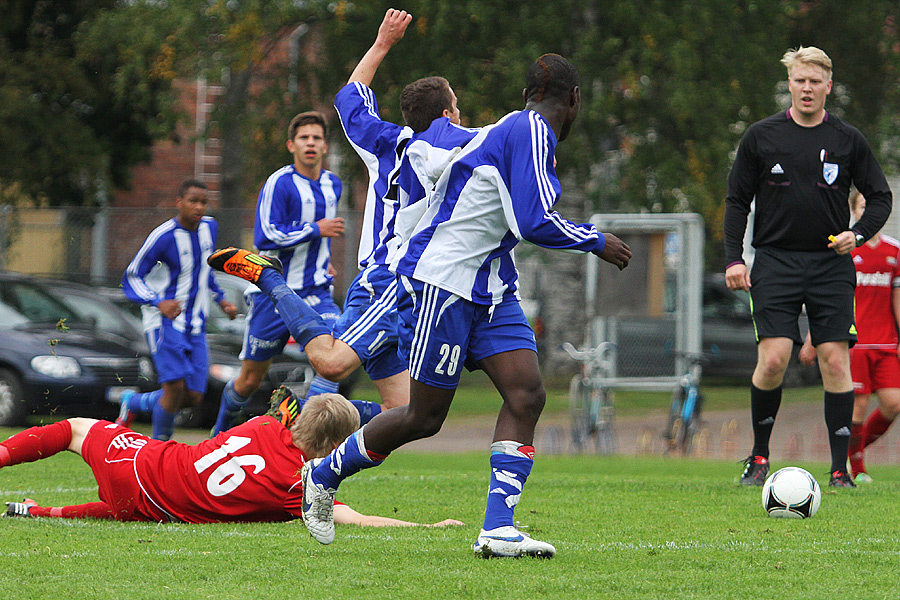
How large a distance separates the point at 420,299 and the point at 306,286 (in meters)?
3.83

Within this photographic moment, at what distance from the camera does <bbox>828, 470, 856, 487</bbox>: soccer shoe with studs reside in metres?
7.34

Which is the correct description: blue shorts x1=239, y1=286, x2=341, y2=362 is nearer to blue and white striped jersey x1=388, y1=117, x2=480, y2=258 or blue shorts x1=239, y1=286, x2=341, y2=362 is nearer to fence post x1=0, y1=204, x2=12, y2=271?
blue and white striped jersey x1=388, y1=117, x2=480, y2=258

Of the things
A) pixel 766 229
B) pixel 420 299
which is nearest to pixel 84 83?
pixel 766 229

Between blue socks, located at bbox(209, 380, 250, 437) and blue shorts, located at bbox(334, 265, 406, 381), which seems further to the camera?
blue socks, located at bbox(209, 380, 250, 437)

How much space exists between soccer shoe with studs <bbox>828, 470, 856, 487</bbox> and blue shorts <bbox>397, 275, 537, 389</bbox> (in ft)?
11.0

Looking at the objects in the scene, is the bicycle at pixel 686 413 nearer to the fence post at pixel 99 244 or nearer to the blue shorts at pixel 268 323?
the blue shorts at pixel 268 323

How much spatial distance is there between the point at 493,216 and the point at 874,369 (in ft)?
17.7

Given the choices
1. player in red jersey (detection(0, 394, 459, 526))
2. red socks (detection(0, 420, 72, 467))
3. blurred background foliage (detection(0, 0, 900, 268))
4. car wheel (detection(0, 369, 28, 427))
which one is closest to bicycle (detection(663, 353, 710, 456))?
blurred background foliage (detection(0, 0, 900, 268))

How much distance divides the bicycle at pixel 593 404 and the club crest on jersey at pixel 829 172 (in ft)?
21.9

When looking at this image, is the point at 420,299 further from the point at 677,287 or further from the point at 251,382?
the point at 677,287

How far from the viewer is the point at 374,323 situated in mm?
6738

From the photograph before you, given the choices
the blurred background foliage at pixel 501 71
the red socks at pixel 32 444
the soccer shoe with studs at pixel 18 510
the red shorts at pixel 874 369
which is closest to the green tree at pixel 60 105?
the blurred background foliage at pixel 501 71

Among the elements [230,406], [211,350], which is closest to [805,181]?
[230,406]

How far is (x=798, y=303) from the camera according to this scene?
282 inches
